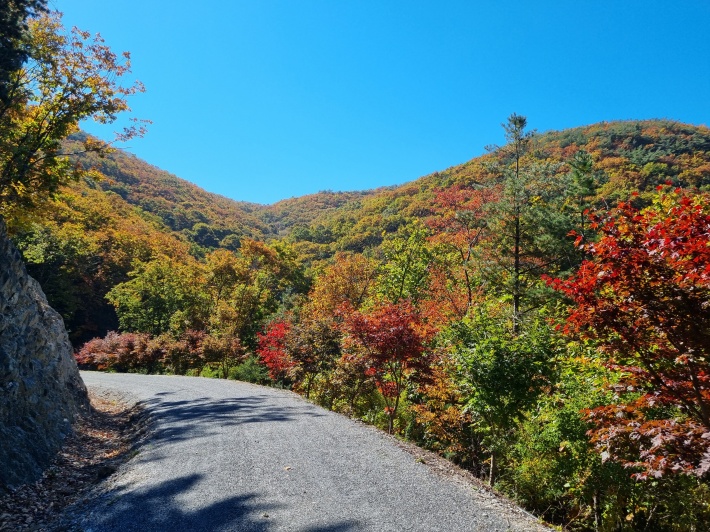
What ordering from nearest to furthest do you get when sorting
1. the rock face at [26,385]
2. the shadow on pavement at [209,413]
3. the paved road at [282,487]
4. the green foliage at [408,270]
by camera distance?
the paved road at [282,487], the rock face at [26,385], the shadow on pavement at [209,413], the green foliage at [408,270]

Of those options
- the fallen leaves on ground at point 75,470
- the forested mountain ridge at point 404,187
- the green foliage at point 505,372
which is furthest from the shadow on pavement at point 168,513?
the forested mountain ridge at point 404,187

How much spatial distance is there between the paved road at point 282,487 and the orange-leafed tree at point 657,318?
181 cm

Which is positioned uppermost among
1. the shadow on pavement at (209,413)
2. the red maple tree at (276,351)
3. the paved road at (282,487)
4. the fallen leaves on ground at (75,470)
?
the red maple tree at (276,351)

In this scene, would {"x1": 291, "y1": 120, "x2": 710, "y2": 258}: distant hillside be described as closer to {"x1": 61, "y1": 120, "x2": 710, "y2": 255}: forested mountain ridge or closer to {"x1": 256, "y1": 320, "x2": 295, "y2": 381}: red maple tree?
{"x1": 61, "y1": 120, "x2": 710, "y2": 255}: forested mountain ridge

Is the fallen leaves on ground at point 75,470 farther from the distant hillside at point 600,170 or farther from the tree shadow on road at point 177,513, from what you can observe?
the distant hillside at point 600,170

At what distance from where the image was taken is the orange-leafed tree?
3477 millimetres

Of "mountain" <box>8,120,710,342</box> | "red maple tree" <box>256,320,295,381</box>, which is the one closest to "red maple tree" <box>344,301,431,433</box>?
"red maple tree" <box>256,320,295,381</box>

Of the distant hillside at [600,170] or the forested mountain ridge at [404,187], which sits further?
the forested mountain ridge at [404,187]

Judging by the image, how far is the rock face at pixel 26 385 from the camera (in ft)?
→ 20.4

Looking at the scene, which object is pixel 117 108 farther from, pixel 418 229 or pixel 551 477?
pixel 418 229

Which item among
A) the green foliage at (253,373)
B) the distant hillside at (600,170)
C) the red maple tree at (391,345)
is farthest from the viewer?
the distant hillside at (600,170)

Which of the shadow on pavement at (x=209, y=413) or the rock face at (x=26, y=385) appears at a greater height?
the rock face at (x=26, y=385)

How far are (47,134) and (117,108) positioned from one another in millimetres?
1816

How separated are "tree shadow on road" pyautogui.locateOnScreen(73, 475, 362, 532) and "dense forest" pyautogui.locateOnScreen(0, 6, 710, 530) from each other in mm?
3475
